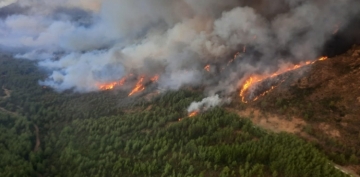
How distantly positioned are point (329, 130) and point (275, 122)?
1250 cm

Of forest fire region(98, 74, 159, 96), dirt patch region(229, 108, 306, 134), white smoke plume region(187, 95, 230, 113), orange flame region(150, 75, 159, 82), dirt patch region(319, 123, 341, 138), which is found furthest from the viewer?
orange flame region(150, 75, 159, 82)

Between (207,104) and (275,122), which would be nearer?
(275,122)

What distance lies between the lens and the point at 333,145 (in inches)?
2899

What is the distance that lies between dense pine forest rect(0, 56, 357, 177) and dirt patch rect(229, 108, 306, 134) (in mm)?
2570

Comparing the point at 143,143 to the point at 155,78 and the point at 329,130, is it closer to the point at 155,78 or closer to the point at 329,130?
the point at 329,130

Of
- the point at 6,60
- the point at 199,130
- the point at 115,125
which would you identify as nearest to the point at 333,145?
the point at 199,130

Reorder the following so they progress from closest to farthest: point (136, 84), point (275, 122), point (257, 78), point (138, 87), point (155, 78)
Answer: point (275, 122)
point (257, 78)
point (138, 87)
point (155, 78)
point (136, 84)

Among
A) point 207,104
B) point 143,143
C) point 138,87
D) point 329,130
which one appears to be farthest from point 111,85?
point 329,130

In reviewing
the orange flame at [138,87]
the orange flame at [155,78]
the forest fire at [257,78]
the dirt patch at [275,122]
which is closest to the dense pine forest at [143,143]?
the dirt patch at [275,122]

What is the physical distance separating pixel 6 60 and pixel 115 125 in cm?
12987

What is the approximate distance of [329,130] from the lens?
3066 inches

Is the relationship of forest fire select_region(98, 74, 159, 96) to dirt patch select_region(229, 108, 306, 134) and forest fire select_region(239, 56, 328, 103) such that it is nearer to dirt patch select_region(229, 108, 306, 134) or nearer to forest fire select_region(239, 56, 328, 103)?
forest fire select_region(239, 56, 328, 103)

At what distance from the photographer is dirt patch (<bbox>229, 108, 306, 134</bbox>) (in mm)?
80325

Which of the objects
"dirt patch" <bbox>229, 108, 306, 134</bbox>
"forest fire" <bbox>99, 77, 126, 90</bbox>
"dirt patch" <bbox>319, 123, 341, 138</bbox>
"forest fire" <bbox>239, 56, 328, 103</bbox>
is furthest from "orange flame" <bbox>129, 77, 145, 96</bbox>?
"dirt patch" <bbox>319, 123, 341, 138</bbox>
